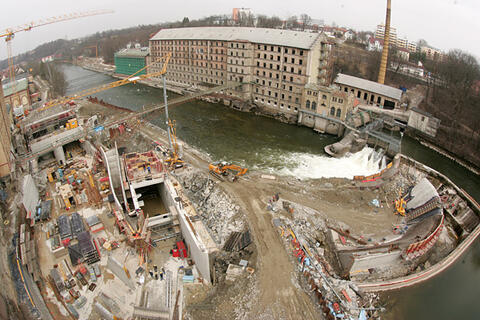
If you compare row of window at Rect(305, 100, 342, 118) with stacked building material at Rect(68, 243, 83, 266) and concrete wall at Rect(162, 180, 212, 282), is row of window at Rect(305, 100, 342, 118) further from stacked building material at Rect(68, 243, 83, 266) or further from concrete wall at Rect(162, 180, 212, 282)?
stacked building material at Rect(68, 243, 83, 266)

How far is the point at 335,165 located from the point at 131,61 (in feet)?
239

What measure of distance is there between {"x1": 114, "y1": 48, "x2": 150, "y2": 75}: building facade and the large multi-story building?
520 inches

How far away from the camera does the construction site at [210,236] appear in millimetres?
20078

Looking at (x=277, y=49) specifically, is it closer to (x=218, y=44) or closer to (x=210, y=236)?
(x=218, y=44)

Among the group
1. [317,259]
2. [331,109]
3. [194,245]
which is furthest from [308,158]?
[194,245]

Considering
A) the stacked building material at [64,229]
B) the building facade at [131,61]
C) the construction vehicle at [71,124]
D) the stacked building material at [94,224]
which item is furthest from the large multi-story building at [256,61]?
the stacked building material at [64,229]

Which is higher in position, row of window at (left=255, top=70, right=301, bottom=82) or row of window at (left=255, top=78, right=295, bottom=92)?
row of window at (left=255, top=70, right=301, bottom=82)

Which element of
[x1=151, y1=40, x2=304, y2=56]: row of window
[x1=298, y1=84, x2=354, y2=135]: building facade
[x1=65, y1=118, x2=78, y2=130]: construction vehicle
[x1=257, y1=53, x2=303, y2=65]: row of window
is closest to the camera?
[x1=65, y1=118, x2=78, y2=130]: construction vehicle

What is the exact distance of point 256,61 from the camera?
59.2 metres

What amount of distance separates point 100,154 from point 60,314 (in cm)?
2070

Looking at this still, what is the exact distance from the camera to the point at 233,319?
18.9m

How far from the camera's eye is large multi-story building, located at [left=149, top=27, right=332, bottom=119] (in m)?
52.9

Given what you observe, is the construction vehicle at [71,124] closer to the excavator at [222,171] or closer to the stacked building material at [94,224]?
the stacked building material at [94,224]

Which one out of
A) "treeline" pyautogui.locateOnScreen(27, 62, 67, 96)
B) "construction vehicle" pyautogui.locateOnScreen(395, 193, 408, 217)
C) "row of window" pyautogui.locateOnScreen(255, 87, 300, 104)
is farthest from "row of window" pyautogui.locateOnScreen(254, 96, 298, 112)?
"treeline" pyautogui.locateOnScreen(27, 62, 67, 96)
